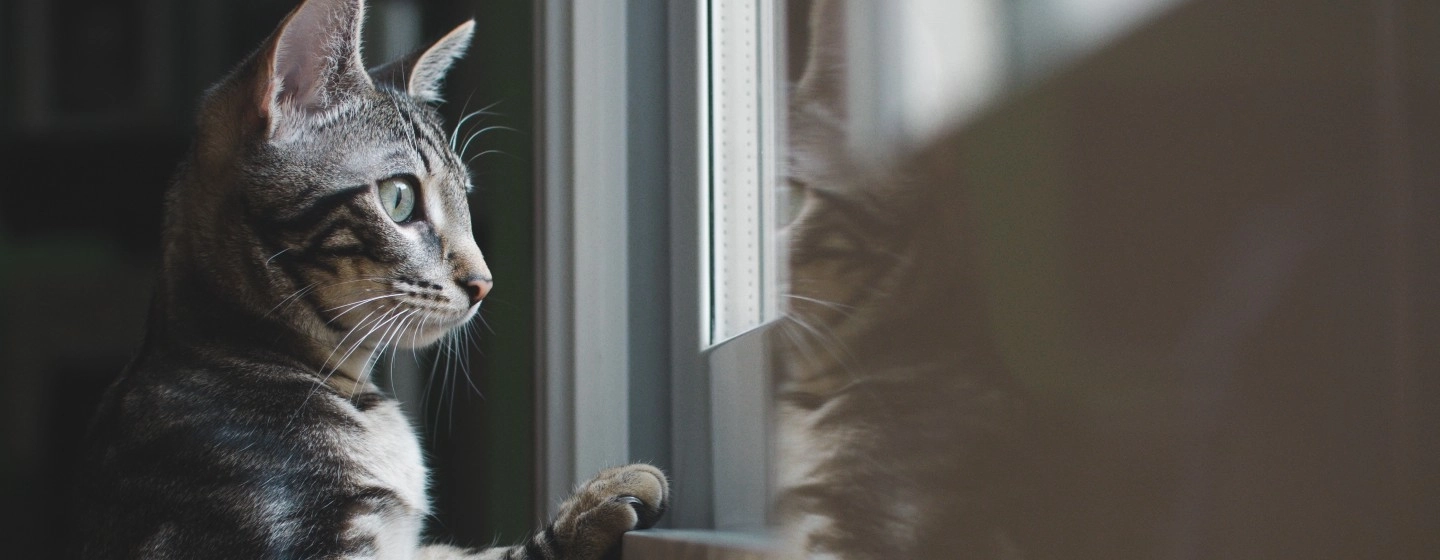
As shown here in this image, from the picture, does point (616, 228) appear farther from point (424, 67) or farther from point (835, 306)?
point (835, 306)

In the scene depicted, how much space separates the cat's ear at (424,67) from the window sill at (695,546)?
54 centimetres

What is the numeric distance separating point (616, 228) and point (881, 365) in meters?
0.70

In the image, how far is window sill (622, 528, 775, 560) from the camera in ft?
1.80

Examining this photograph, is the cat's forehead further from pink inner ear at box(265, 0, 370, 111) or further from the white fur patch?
the white fur patch

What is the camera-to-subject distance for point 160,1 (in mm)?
1380

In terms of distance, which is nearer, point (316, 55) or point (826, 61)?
point (826, 61)

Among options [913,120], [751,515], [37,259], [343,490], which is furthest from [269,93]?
[37,259]

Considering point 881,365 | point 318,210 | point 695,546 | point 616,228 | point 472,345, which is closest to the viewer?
point 881,365

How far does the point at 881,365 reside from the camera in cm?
37

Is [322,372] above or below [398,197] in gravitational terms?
below

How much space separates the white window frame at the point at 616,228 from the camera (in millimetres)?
965

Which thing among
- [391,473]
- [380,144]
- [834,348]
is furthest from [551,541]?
[834,348]

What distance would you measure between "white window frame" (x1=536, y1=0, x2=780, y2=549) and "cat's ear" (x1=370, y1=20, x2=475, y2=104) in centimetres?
9

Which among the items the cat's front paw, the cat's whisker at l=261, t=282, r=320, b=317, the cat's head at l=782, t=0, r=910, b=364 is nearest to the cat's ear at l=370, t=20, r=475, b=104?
the cat's whisker at l=261, t=282, r=320, b=317
